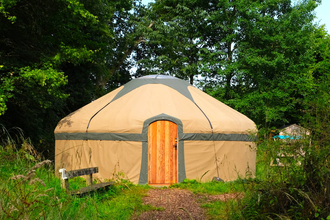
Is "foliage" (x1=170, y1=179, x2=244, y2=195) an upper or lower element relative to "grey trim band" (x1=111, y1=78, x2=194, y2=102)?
lower

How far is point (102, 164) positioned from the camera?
269 inches

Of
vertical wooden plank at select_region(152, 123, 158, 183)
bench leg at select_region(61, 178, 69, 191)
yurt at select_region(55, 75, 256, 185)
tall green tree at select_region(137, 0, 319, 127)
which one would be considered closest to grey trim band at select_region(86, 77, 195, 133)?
yurt at select_region(55, 75, 256, 185)

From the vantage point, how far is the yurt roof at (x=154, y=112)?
22.0 feet

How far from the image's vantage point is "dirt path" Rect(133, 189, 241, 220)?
4.09 m

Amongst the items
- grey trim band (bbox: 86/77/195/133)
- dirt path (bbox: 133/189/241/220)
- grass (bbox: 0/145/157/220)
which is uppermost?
grey trim band (bbox: 86/77/195/133)

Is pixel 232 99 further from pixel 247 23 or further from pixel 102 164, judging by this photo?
pixel 102 164

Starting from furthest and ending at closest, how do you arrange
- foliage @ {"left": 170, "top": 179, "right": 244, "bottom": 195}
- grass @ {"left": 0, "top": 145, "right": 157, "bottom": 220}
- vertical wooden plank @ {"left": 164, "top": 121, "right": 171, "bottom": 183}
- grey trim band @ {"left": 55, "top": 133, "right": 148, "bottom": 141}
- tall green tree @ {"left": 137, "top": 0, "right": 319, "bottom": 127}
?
tall green tree @ {"left": 137, "top": 0, "right": 319, "bottom": 127}
vertical wooden plank @ {"left": 164, "top": 121, "right": 171, "bottom": 183}
grey trim band @ {"left": 55, "top": 133, "right": 148, "bottom": 141}
foliage @ {"left": 170, "top": 179, "right": 244, "bottom": 195}
grass @ {"left": 0, "top": 145, "right": 157, "bottom": 220}

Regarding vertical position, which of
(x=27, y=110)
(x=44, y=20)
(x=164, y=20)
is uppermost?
(x=164, y=20)

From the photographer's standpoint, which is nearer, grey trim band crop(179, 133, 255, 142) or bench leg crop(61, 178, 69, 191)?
bench leg crop(61, 178, 69, 191)

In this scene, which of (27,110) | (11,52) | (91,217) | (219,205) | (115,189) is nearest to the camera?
(91,217)

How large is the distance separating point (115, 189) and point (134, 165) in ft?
4.64

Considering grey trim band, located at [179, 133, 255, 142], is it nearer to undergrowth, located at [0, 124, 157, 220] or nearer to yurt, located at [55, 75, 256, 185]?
yurt, located at [55, 75, 256, 185]

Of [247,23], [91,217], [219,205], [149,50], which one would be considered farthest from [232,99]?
[91,217]

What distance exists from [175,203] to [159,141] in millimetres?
2016
